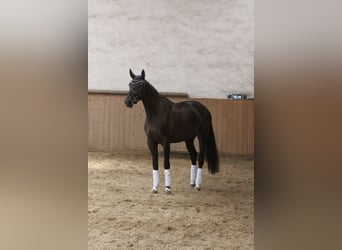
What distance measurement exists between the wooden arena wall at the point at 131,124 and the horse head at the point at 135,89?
0.30 ft

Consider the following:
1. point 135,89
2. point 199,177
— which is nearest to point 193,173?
point 199,177

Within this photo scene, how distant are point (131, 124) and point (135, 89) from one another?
0.16 meters

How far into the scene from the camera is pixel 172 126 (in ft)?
4.94

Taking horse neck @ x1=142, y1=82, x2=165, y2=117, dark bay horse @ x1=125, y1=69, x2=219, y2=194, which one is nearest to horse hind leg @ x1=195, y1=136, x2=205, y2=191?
dark bay horse @ x1=125, y1=69, x2=219, y2=194

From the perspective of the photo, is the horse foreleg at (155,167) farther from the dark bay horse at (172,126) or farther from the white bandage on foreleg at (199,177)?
the white bandage on foreleg at (199,177)

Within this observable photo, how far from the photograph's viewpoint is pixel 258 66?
30 cm

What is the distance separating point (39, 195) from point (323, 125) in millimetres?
301

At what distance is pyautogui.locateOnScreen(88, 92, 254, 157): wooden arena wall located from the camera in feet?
3.44

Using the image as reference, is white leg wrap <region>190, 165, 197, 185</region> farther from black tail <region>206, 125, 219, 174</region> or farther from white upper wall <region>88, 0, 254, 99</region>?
white upper wall <region>88, 0, 254, 99</region>

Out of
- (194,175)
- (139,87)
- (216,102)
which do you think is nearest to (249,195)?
(194,175)

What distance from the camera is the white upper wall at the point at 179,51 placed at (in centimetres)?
121

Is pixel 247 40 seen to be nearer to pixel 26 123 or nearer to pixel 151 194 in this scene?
pixel 151 194

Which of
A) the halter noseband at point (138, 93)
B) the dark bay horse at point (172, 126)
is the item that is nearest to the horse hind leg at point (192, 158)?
the dark bay horse at point (172, 126)

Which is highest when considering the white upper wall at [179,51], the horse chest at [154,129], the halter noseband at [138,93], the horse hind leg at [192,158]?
the white upper wall at [179,51]
